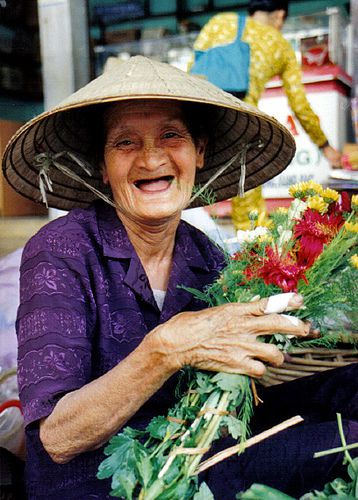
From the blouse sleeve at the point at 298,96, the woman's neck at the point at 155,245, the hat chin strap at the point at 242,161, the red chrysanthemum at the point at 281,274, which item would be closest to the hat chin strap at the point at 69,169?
the hat chin strap at the point at 242,161

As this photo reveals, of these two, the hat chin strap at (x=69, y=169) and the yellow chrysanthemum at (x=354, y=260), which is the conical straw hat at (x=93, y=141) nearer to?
the hat chin strap at (x=69, y=169)

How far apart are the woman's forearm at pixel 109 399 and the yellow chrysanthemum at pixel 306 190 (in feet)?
2.05

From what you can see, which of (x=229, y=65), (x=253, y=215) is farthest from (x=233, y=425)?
(x=229, y=65)

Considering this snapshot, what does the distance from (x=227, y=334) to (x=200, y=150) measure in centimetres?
80

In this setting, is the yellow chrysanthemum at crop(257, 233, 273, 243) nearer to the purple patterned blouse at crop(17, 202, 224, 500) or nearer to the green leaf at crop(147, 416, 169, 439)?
the purple patterned blouse at crop(17, 202, 224, 500)

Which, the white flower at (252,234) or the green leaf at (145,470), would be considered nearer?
the green leaf at (145,470)

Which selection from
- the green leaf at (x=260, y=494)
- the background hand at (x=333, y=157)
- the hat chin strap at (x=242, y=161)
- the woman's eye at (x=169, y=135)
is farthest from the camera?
the background hand at (x=333, y=157)

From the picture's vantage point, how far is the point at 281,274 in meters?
1.40

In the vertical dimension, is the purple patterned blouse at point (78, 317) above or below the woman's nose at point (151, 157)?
below

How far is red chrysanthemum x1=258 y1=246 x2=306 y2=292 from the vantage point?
1.40 metres

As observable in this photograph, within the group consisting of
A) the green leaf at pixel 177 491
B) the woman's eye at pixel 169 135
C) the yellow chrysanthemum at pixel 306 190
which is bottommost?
the green leaf at pixel 177 491

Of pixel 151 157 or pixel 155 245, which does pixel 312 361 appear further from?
pixel 151 157

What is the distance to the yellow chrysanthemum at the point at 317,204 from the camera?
5.19ft

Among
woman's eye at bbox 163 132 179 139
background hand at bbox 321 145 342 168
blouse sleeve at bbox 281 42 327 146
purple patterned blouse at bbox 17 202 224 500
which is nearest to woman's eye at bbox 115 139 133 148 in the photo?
woman's eye at bbox 163 132 179 139
